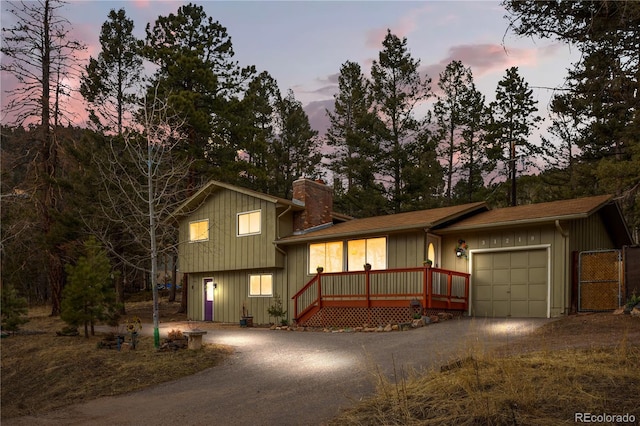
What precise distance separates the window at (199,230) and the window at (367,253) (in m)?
7.84

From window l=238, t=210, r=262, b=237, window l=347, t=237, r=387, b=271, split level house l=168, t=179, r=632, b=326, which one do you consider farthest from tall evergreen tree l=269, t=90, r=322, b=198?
window l=347, t=237, r=387, b=271

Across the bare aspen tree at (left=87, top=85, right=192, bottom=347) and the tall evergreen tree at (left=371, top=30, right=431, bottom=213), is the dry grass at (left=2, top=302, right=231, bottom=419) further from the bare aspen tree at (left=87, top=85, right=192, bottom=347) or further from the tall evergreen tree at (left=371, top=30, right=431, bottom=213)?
the tall evergreen tree at (left=371, top=30, right=431, bottom=213)

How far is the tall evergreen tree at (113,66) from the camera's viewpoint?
3159cm

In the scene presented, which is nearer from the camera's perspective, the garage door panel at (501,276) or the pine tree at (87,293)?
the pine tree at (87,293)

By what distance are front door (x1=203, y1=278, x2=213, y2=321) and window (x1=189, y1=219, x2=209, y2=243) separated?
2044mm

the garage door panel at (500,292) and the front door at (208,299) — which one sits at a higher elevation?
the garage door panel at (500,292)

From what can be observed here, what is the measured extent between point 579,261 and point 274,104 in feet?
105

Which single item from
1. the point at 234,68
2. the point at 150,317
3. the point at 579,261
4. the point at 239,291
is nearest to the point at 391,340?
the point at 579,261

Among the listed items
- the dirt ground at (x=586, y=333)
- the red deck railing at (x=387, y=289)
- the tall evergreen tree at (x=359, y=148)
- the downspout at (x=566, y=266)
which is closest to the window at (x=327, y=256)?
the red deck railing at (x=387, y=289)

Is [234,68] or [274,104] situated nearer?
[234,68]

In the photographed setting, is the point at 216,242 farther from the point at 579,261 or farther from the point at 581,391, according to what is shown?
the point at 581,391

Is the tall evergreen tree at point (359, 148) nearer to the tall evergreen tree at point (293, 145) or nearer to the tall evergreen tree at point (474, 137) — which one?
the tall evergreen tree at point (293, 145)

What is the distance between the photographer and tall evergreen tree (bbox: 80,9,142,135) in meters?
31.6

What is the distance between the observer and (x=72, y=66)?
21609 millimetres
